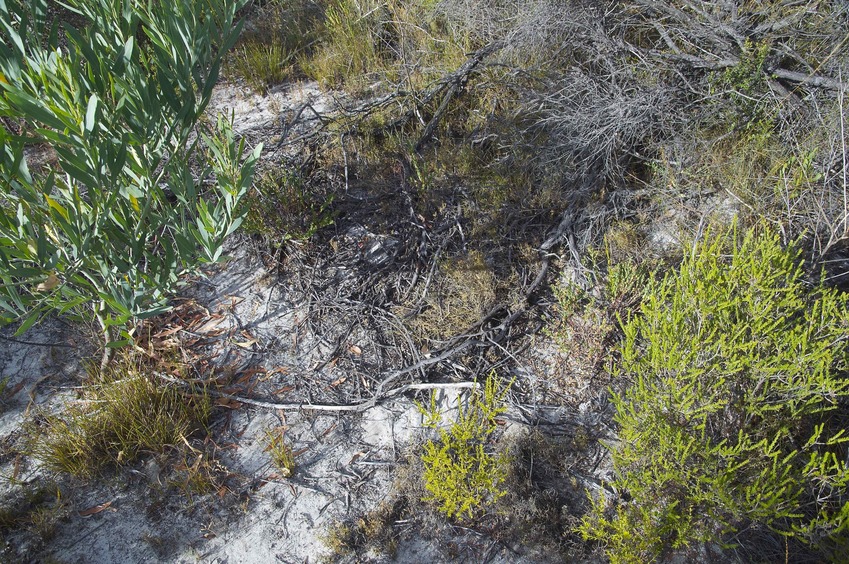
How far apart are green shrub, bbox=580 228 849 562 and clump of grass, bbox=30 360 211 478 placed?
2.15 metres

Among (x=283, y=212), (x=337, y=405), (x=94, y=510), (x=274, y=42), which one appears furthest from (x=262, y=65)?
(x=94, y=510)

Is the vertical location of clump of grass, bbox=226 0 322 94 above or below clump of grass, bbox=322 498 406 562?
above

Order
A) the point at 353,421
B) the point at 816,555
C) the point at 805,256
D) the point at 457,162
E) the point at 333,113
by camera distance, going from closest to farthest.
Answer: the point at 816,555
the point at 805,256
the point at 353,421
the point at 457,162
the point at 333,113

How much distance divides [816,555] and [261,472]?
255 centimetres

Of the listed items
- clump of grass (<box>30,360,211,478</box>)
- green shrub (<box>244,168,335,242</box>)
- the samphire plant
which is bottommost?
clump of grass (<box>30,360,211,478</box>)

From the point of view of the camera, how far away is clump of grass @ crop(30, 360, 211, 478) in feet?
9.58

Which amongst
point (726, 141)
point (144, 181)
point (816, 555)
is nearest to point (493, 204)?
point (726, 141)

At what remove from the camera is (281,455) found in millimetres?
2904

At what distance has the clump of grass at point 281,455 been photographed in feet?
9.55

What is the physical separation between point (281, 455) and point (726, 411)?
84.4 inches

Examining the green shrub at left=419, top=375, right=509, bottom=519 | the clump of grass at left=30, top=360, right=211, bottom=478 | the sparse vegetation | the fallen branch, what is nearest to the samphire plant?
the sparse vegetation

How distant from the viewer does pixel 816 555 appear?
2359 millimetres

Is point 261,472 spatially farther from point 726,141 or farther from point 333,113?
point 726,141

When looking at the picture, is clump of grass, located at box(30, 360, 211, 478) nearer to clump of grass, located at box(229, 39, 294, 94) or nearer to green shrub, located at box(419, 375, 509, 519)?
green shrub, located at box(419, 375, 509, 519)
